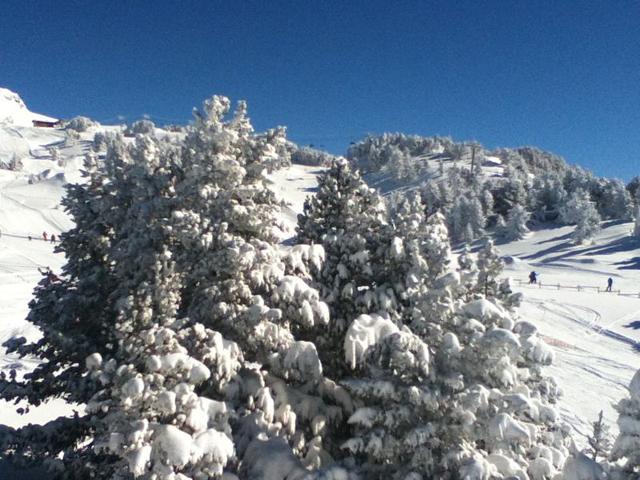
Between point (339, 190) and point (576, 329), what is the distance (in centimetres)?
2365

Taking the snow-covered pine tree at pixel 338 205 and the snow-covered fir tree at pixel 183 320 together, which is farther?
the snow-covered pine tree at pixel 338 205

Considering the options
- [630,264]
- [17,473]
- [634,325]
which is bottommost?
[634,325]

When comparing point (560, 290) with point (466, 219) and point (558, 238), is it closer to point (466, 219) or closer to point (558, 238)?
point (558, 238)

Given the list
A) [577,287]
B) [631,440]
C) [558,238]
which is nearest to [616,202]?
[558,238]

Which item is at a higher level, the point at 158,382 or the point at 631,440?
the point at 158,382

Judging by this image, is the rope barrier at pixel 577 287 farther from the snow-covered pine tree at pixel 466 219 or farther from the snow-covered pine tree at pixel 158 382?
the snow-covered pine tree at pixel 158 382

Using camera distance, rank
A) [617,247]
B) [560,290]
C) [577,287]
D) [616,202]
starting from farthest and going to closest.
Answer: [616,202] → [617,247] → [577,287] → [560,290]

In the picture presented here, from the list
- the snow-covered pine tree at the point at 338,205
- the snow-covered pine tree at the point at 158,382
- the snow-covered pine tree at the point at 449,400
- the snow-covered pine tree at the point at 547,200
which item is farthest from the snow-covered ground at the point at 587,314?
the snow-covered pine tree at the point at 547,200

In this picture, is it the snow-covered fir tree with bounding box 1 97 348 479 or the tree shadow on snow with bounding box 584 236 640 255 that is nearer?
the snow-covered fir tree with bounding box 1 97 348 479

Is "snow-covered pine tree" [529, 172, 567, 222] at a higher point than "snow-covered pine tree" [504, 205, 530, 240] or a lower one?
higher

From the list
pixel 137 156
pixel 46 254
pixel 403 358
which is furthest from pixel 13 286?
pixel 403 358

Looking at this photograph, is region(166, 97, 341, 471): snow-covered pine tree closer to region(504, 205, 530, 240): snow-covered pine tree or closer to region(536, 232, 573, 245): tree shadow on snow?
region(536, 232, 573, 245): tree shadow on snow

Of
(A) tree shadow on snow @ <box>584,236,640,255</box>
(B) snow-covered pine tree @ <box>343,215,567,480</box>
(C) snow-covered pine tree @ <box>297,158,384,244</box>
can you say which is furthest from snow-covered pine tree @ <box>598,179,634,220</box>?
(B) snow-covered pine tree @ <box>343,215,567,480</box>

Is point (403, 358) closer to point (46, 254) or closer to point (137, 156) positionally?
point (137, 156)
